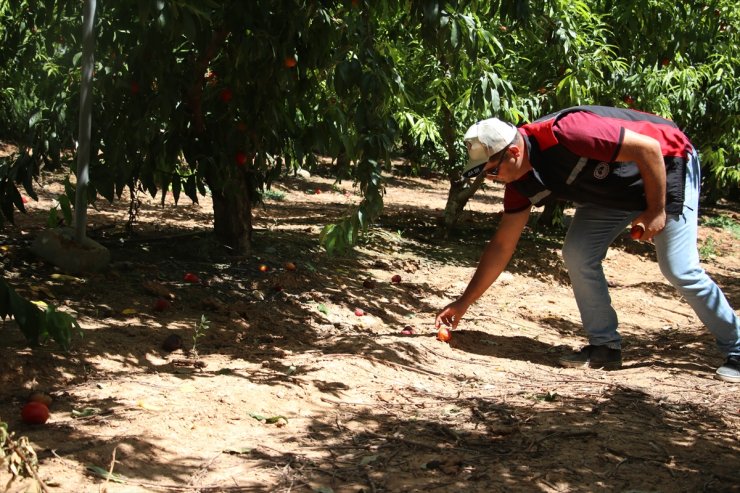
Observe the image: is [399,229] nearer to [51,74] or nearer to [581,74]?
[581,74]

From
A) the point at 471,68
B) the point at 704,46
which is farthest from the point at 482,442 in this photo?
the point at 704,46

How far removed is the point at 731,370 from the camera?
4359 mm

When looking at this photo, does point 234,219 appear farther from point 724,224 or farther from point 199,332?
point 724,224

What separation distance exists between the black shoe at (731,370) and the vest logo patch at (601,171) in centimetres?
120

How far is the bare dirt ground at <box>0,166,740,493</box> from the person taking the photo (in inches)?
119

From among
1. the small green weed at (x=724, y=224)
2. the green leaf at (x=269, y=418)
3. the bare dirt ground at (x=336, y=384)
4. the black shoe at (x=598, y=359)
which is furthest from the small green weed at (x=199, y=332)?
the small green weed at (x=724, y=224)

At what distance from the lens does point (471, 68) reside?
5945mm

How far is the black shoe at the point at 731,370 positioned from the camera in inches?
171

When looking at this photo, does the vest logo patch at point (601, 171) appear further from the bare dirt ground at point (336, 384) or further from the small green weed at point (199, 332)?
the small green weed at point (199, 332)

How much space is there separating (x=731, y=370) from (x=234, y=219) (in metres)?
3.54

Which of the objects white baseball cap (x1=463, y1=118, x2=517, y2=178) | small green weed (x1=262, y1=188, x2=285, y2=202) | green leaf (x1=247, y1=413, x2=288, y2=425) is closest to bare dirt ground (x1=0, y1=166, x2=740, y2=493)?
green leaf (x1=247, y1=413, x2=288, y2=425)

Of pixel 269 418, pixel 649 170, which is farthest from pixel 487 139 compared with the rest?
pixel 269 418

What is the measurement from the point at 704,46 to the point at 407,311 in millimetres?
5729

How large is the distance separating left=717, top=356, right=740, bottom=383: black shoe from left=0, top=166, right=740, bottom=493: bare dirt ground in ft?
0.30
